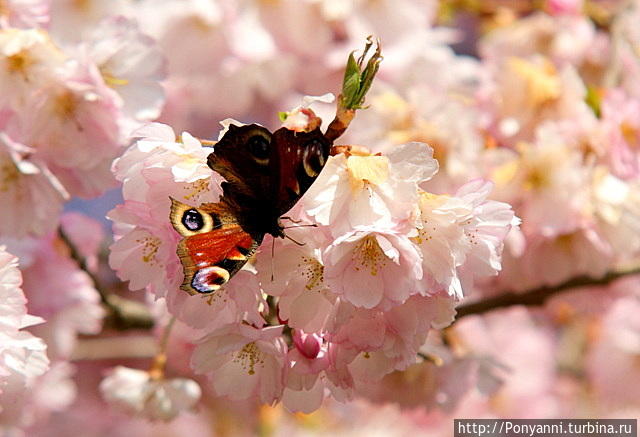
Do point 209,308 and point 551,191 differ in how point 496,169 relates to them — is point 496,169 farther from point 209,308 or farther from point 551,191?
point 209,308

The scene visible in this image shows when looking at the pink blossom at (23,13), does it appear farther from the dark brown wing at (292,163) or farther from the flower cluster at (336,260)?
the dark brown wing at (292,163)

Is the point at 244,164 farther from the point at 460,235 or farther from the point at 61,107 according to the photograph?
the point at 61,107

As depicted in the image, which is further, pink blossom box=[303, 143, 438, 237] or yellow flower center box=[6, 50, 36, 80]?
yellow flower center box=[6, 50, 36, 80]

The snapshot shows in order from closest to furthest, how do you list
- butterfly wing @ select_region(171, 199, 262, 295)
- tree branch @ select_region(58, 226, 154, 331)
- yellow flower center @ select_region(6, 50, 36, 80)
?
butterfly wing @ select_region(171, 199, 262, 295) < yellow flower center @ select_region(6, 50, 36, 80) < tree branch @ select_region(58, 226, 154, 331)

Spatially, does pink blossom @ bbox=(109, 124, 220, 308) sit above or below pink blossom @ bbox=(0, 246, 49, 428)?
above

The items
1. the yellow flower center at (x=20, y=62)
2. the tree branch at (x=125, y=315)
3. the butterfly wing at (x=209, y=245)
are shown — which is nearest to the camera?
the butterfly wing at (x=209, y=245)

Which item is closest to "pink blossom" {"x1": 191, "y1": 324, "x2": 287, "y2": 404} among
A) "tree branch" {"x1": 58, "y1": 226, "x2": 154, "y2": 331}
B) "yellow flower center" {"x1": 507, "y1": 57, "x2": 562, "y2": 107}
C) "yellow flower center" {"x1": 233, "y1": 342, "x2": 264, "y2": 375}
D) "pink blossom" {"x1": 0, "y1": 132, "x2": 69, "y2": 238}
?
"yellow flower center" {"x1": 233, "y1": 342, "x2": 264, "y2": 375}

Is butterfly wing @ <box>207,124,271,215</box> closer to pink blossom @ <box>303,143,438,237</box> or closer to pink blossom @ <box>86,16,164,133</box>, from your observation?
pink blossom @ <box>303,143,438,237</box>

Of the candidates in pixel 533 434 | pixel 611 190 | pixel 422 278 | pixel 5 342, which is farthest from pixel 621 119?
pixel 5 342

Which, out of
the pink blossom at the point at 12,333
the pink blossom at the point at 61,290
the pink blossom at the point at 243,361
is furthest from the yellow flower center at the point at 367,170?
the pink blossom at the point at 61,290

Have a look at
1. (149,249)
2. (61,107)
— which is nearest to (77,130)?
(61,107)
